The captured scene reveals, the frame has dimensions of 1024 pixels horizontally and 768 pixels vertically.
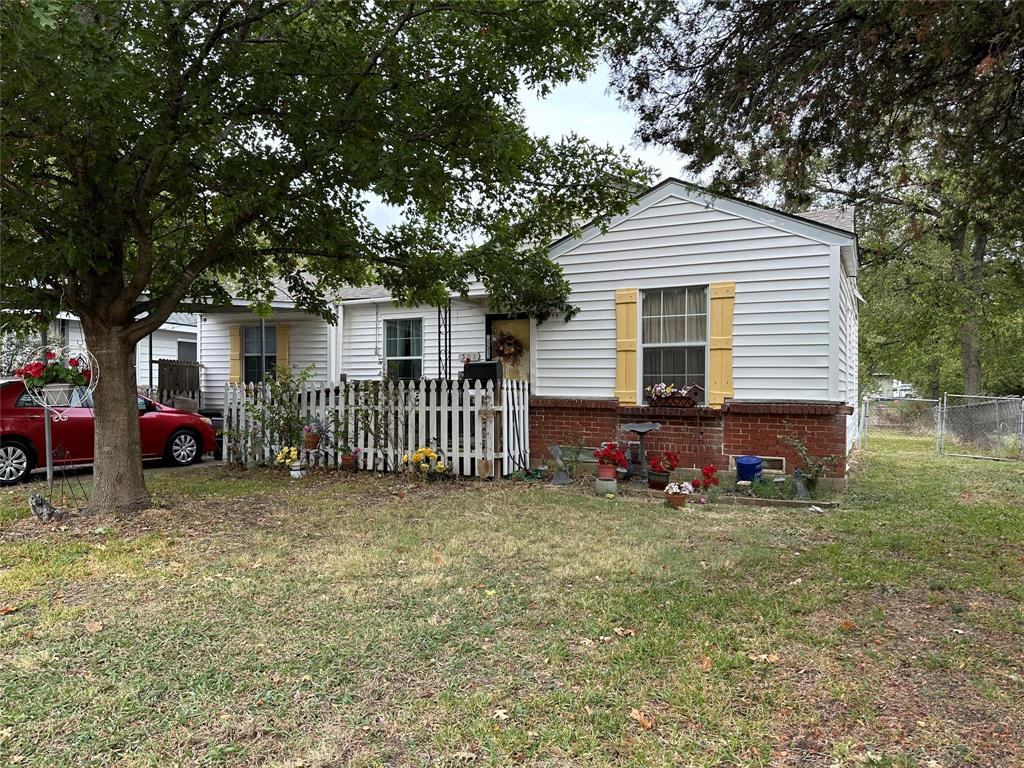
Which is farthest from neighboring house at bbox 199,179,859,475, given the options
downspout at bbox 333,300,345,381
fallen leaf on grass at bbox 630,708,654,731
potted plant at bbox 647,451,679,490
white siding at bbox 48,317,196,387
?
white siding at bbox 48,317,196,387

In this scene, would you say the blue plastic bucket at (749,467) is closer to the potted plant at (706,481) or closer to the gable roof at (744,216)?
the potted plant at (706,481)

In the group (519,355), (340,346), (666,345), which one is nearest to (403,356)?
(340,346)

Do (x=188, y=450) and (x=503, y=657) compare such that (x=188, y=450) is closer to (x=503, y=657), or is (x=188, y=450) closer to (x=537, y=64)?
(x=537, y=64)

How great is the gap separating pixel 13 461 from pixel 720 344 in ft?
31.4

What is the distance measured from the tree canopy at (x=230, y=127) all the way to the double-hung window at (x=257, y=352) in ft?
22.1

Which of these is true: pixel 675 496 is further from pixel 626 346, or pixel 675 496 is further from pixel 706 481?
pixel 626 346

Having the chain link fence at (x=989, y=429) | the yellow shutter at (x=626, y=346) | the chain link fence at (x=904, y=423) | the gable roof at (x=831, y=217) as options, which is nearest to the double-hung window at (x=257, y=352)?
the yellow shutter at (x=626, y=346)

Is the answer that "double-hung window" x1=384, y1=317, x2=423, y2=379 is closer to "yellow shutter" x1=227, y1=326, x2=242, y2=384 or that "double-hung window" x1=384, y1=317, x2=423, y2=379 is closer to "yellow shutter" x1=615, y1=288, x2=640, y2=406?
"yellow shutter" x1=227, y1=326, x2=242, y2=384

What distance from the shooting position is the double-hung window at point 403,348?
12.0m

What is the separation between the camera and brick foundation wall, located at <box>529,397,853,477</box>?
7.86 m

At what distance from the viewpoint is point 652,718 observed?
2.61 meters

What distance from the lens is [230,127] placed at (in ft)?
20.1

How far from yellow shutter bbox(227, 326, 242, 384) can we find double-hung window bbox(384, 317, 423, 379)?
12.4ft

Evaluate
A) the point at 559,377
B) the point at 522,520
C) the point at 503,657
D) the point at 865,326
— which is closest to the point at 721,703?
the point at 503,657
